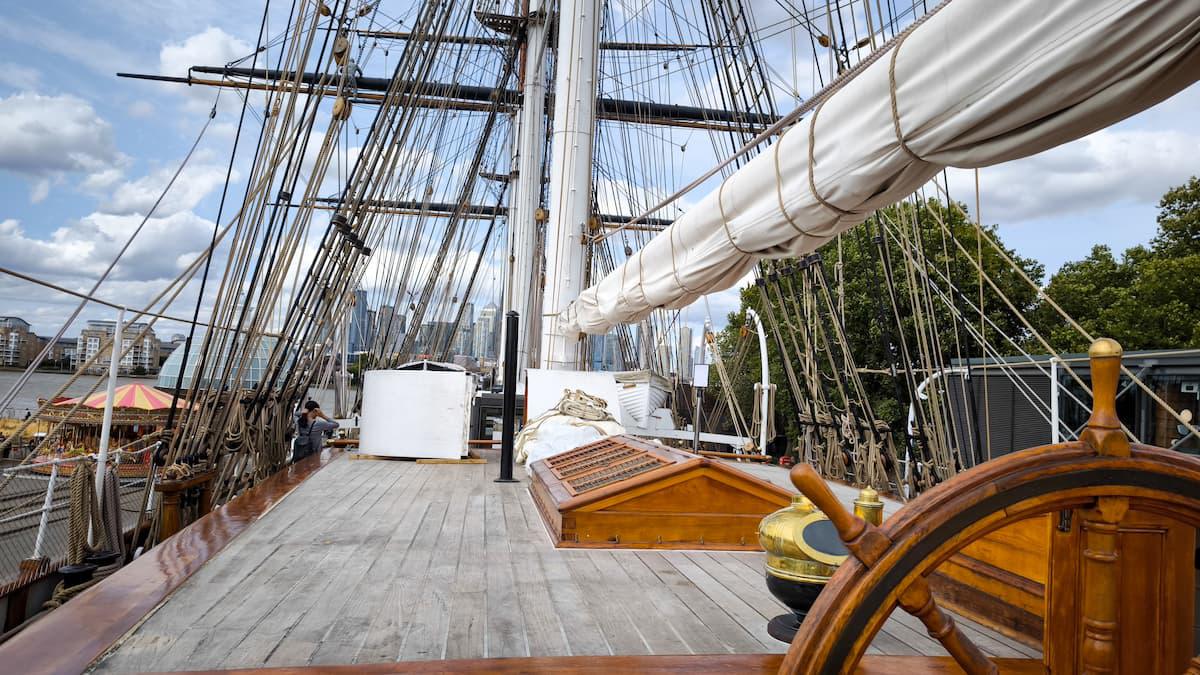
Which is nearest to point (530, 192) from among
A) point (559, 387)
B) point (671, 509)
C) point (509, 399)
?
point (559, 387)

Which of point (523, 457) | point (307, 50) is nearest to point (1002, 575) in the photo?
point (523, 457)

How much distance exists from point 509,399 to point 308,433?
3.70m

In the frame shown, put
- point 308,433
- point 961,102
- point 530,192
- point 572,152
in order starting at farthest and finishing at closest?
1. point 530,192
2. point 572,152
3. point 308,433
4. point 961,102

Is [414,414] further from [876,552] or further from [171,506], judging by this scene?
[876,552]

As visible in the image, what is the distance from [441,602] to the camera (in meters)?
2.64

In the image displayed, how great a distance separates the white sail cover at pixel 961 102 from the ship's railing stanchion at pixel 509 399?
7.63ft

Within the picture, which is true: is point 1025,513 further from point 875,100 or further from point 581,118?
point 581,118

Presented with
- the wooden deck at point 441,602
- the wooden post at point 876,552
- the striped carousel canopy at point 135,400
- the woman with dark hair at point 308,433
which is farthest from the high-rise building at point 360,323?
the wooden post at point 876,552

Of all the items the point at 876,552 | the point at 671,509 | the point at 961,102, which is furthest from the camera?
the point at 671,509

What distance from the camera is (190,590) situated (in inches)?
105

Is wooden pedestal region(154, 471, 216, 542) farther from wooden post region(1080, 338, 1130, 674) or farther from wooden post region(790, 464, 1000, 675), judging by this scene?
wooden post region(1080, 338, 1130, 674)

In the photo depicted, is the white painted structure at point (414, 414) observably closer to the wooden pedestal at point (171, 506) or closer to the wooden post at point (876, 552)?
the wooden pedestal at point (171, 506)

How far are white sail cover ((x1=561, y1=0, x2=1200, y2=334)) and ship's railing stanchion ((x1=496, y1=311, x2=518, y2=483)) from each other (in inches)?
91.5

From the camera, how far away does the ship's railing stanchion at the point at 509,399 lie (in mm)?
5555
